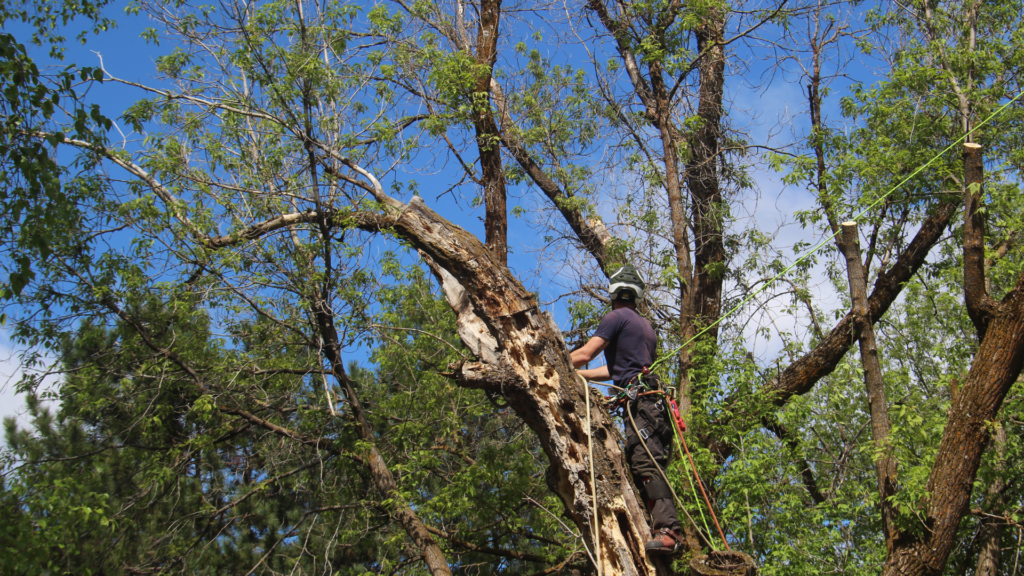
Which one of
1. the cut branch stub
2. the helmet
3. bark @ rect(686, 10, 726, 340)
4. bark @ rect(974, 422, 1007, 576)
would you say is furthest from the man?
bark @ rect(686, 10, 726, 340)

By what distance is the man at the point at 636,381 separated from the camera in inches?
154

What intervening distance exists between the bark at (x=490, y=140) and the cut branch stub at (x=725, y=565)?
490 centimetres

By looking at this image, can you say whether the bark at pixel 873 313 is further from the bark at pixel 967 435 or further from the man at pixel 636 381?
the man at pixel 636 381

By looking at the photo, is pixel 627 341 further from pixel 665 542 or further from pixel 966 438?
pixel 966 438

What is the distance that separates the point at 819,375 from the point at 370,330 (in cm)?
475

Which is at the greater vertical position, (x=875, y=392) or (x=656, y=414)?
(x=875, y=392)

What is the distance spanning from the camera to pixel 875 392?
579 centimetres

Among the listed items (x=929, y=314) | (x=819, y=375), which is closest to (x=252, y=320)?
(x=819, y=375)

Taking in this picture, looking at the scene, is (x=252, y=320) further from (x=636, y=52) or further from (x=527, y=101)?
(x=636, y=52)

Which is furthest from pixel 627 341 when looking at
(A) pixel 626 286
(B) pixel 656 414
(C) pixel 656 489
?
(C) pixel 656 489

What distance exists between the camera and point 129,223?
7.03 m

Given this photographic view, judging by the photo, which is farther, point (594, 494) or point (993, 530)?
point (993, 530)

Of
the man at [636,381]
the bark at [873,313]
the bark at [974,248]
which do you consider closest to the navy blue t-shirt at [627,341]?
the man at [636,381]

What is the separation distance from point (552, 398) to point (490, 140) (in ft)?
14.9
